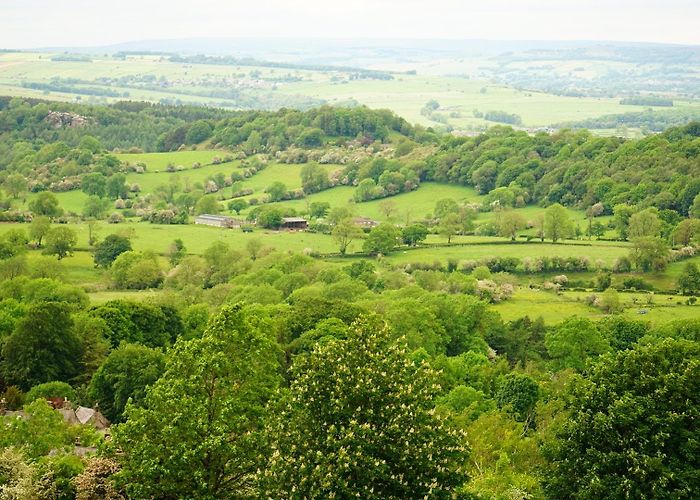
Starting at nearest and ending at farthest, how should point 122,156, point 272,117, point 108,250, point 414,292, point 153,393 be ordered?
point 153,393 < point 414,292 < point 108,250 < point 122,156 < point 272,117

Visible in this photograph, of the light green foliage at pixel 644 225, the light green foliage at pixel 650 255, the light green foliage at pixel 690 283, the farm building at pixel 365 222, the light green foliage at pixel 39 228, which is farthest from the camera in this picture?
the farm building at pixel 365 222

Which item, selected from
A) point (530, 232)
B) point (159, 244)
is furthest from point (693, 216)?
point (159, 244)

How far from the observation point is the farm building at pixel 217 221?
120825mm

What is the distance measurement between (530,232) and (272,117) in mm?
96550

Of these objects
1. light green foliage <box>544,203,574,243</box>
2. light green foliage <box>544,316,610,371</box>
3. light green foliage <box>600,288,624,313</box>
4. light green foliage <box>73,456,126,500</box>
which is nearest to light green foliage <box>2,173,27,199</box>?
light green foliage <box>544,203,574,243</box>

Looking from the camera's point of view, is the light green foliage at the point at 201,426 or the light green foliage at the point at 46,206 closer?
the light green foliage at the point at 201,426

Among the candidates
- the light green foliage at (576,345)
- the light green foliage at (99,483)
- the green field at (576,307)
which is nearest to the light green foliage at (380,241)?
the green field at (576,307)

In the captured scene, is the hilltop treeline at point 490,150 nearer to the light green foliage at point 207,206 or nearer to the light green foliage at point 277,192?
the light green foliage at point 277,192

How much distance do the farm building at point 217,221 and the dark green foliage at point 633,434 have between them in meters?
93.9

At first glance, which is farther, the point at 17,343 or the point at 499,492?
the point at 17,343

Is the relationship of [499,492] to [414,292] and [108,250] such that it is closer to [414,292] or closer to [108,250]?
[414,292]

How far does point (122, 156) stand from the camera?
170375 mm

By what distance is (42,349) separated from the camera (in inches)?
2042

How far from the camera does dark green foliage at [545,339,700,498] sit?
26.7m
